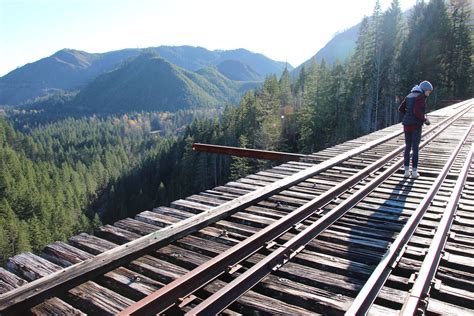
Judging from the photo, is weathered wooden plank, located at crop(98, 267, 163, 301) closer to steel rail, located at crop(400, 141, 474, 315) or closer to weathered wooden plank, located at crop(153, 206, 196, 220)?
weathered wooden plank, located at crop(153, 206, 196, 220)

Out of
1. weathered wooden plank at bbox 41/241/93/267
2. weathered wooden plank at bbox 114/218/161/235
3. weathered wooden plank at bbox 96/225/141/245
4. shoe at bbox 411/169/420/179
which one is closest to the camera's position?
weathered wooden plank at bbox 41/241/93/267

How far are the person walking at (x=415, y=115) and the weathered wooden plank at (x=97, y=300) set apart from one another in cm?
738

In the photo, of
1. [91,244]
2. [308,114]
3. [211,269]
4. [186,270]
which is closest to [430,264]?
[211,269]

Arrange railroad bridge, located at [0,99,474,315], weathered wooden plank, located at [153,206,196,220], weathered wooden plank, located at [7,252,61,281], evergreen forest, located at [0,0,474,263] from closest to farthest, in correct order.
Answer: railroad bridge, located at [0,99,474,315]
weathered wooden plank, located at [7,252,61,281]
weathered wooden plank, located at [153,206,196,220]
evergreen forest, located at [0,0,474,263]

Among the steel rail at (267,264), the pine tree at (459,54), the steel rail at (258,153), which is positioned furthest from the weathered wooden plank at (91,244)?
the pine tree at (459,54)

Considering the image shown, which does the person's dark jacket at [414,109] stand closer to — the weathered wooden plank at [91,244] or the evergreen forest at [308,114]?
the weathered wooden plank at [91,244]

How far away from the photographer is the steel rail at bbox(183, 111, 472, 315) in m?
3.45

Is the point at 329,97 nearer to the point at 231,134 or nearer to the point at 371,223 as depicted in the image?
the point at 231,134

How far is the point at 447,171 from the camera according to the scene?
9.16 meters

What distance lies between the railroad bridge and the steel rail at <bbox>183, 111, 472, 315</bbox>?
0.01 meters

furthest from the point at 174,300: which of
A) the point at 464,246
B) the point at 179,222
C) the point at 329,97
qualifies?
the point at 329,97

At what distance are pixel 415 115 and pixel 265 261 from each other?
5956 millimetres

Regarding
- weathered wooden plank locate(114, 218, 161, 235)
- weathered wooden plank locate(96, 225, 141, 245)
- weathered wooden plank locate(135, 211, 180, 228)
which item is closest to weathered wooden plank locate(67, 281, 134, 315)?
weathered wooden plank locate(96, 225, 141, 245)

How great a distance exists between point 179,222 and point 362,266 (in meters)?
2.56
